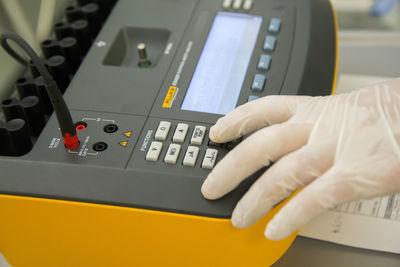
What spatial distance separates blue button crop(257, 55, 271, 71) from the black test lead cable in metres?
0.34

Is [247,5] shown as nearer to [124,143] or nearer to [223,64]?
[223,64]

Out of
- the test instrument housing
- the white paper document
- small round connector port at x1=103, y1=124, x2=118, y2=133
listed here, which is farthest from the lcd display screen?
the white paper document

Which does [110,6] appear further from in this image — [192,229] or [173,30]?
[192,229]

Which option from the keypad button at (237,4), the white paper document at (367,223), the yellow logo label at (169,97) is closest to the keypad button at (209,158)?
the yellow logo label at (169,97)

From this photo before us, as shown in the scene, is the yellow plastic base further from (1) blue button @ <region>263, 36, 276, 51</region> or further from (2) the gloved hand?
(1) blue button @ <region>263, 36, 276, 51</region>

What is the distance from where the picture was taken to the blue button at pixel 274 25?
86 centimetres

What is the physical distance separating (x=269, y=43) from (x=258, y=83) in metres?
0.11

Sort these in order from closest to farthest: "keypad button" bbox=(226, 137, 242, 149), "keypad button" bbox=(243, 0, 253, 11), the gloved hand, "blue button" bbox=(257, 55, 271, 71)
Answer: the gloved hand, "keypad button" bbox=(226, 137, 242, 149), "blue button" bbox=(257, 55, 271, 71), "keypad button" bbox=(243, 0, 253, 11)

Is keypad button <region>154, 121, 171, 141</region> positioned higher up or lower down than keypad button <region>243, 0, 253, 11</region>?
lower down

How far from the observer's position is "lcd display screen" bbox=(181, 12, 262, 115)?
748 millimetres

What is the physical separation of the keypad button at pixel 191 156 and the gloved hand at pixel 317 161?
0.05 meters

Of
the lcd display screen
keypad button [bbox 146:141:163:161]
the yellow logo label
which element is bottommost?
keypad button [bbox 146:141:163:161]

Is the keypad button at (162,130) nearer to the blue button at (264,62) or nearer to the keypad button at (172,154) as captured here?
the keypad button at (172,154)

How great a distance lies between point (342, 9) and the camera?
187cm
